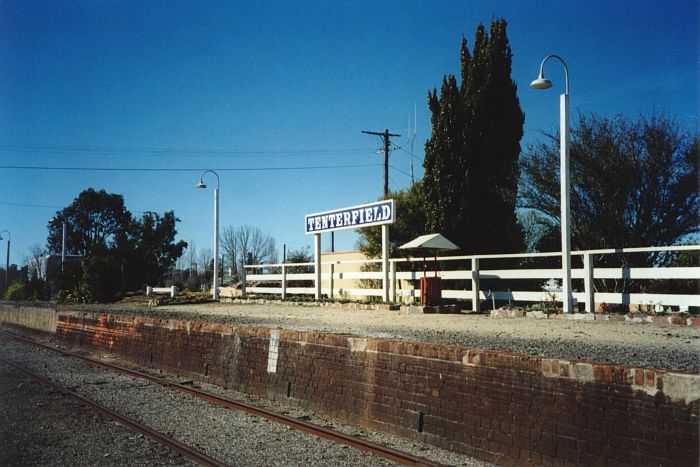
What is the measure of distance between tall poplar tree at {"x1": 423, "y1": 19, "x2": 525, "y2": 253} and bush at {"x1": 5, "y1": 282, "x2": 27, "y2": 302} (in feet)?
136

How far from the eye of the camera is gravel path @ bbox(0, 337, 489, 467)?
652 centimetres

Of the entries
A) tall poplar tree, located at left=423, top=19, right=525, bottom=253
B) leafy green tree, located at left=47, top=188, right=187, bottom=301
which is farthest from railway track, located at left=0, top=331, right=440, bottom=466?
leafy green tree, located at left=47, top=188, right=187, bottom=301

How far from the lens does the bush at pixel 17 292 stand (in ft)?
166

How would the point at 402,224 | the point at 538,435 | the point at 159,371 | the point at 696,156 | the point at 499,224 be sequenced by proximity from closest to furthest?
the point at 538,435
the point at 159,371
the point at 696,156
the point at 499,224
the point at 402,224

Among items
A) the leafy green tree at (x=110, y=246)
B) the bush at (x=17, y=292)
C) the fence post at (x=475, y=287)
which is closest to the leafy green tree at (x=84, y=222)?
the leafy green tree at (x=110, y=246)

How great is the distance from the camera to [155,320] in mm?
14508

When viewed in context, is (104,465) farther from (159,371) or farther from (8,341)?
(8,341)

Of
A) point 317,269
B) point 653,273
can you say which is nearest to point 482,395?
point 653,273

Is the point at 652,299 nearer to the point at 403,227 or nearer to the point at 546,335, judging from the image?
the point at 546,335

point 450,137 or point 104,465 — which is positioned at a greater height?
point 450,137

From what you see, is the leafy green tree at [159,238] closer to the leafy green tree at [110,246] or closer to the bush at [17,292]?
the leafy green tree at [110,246]

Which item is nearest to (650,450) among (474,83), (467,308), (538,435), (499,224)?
(538,435)

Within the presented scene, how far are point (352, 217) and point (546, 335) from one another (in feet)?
37.7

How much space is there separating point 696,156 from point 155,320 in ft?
46.6
